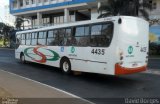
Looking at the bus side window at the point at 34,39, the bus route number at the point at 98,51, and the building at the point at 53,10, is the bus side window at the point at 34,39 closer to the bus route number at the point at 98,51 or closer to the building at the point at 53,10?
the bus route number at the point at 98,51

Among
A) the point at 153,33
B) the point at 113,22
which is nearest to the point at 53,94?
the point at 113,22

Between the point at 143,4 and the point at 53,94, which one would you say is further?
the point at 143,4

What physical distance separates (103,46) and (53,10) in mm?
51676

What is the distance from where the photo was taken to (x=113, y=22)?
1191cm

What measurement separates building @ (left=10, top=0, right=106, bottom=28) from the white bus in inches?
1484

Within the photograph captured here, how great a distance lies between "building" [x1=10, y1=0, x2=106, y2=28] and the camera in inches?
2251

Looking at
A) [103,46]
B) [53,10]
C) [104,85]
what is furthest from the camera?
[53,10]

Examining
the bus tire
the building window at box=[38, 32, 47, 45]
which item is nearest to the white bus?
the building window at box=[38, 32, 47, 45]

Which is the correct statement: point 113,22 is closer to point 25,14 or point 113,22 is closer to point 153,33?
point 153,33

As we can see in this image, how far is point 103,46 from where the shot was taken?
40.2ft

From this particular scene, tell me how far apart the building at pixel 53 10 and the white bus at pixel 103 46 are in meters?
37.7

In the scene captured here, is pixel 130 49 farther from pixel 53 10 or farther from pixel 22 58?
pixel 53 10

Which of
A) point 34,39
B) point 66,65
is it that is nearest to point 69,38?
point 66,65

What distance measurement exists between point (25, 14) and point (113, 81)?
6057cm
